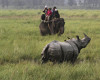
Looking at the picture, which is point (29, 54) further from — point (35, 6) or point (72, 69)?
point (35, 6)

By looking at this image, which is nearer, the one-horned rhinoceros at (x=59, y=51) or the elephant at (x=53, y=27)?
the one-horned rhinoceros at (x=59, y=51)

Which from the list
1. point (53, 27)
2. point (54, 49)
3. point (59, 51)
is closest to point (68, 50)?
point (59, 51)

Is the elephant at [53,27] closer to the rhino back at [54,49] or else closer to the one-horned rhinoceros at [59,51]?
the one-horned rhinoceros at [59,51]

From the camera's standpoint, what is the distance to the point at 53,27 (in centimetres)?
962

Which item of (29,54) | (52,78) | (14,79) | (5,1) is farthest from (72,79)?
(5,1)

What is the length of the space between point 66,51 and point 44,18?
19.2ft

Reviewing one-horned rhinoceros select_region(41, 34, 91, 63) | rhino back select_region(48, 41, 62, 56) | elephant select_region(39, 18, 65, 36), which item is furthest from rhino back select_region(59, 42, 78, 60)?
elephant select_region(39, 18, 65, 36)

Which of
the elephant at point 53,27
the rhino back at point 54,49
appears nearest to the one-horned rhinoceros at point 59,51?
the rhino back at point 54,49

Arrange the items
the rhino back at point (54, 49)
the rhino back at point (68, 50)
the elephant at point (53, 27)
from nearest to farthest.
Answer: the rhino back at point (54, 49)
the rhino back at point (68, 50)
the elephant at point (53, 27)

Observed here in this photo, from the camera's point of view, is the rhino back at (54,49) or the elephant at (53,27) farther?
the elephant at (53,27)

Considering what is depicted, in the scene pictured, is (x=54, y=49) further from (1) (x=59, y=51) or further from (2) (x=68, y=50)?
(2) (x=68, y=50)

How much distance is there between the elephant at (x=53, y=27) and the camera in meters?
9.16

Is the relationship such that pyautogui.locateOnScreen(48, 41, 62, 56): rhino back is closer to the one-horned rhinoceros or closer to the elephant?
the one-horned rhinoceros

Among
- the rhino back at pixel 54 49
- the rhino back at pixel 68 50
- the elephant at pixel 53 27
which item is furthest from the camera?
the elephant at pixel 53 27
